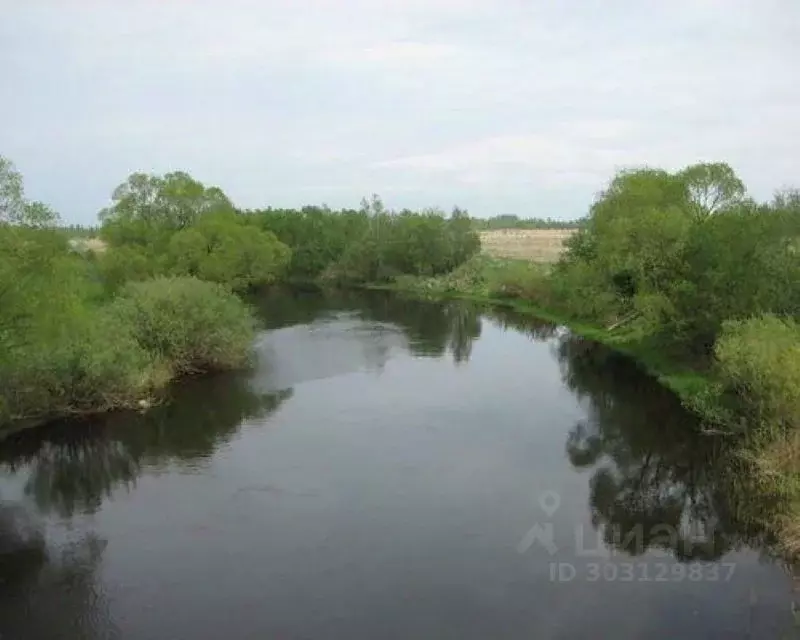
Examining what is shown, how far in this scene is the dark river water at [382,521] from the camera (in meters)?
14.7

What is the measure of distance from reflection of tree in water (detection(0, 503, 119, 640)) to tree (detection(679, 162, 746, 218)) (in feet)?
121

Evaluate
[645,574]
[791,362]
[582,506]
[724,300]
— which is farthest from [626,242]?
[645,574]

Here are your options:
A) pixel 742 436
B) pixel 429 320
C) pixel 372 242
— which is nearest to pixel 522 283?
pixel 429 320

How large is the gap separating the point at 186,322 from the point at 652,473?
20.8 meters

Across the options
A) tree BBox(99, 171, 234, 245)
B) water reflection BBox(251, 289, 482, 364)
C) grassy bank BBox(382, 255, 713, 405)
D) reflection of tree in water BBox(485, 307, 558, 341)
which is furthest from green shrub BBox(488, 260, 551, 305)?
tree BBox(99, 171, 234, 245)

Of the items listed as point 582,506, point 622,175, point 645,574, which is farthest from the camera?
point 622,175

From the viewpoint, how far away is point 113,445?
24844 mm

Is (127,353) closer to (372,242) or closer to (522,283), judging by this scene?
(522,283)

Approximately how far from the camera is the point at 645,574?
16.4 metres

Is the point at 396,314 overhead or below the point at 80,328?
below

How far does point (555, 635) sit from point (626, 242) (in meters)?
27.4

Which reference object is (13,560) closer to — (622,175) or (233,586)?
(233,586)

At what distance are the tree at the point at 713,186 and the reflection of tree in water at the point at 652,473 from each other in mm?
14533

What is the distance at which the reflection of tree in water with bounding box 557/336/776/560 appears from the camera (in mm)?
18328
